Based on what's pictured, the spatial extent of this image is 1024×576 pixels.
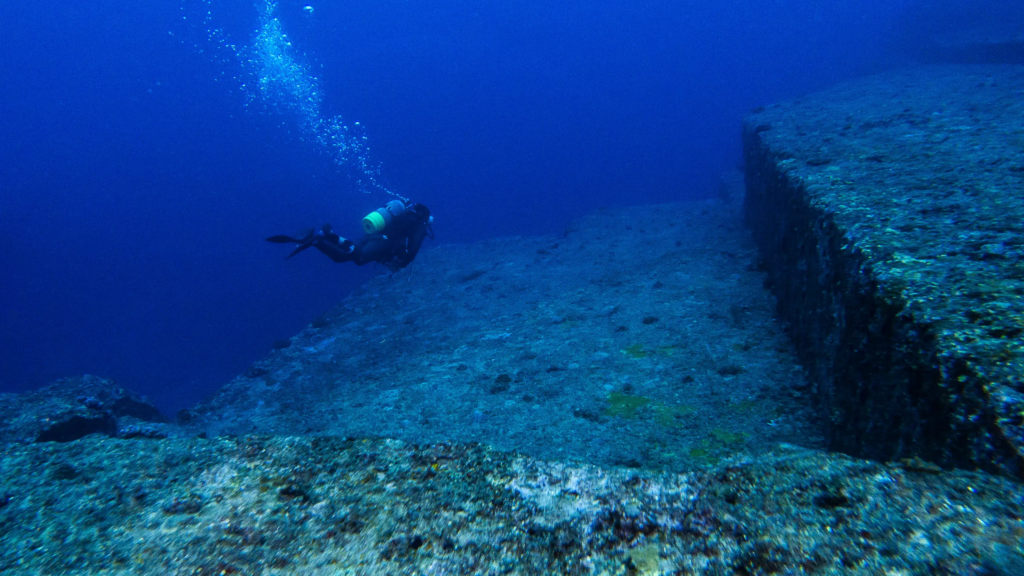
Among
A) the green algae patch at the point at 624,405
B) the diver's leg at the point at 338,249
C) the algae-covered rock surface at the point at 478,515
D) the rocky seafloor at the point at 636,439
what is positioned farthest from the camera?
the diver's leg at the point at 338,249

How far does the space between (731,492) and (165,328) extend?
161ft

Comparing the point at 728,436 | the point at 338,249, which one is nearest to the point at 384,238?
the point at 338,249

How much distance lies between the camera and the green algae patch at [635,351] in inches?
173

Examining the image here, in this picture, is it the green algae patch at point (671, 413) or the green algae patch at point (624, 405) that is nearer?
the green algae patch at point (671, 413)

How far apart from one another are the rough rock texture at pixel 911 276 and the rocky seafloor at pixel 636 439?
0.07 ft

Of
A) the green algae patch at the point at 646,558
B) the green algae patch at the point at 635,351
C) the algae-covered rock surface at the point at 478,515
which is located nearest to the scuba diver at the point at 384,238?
the green algae patch at the point at 635,351

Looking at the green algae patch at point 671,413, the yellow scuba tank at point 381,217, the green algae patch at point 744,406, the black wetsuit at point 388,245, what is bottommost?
the green algae patch at point 744,406

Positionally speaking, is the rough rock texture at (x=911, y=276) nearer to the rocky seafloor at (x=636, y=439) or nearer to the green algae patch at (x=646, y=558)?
the rocky seafloor at (x=636, y=439)

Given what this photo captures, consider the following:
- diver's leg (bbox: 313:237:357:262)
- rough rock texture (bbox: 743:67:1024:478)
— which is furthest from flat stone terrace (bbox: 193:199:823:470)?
diver's leg (bbox: 313:237:357:262)

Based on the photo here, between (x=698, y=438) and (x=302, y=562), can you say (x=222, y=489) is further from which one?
(x=698, y=438)

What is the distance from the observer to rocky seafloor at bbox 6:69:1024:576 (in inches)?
46.9

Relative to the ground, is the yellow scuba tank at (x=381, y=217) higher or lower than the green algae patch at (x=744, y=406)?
higher

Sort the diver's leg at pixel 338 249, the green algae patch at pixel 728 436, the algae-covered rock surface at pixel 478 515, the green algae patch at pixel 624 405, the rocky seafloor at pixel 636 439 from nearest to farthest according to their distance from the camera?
the algae-covered rock surface at pixel 478 515
the rocky seafloor at pixel 636 439
the green algae patch at pixel 728 436
the green algae patch at pixel 624 405
the diver's leg at pixel 338 249

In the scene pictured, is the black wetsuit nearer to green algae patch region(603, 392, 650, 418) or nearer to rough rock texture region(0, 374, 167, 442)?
rough rock texture region(0, 374, 167, 442)
